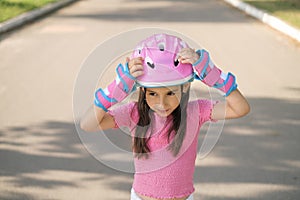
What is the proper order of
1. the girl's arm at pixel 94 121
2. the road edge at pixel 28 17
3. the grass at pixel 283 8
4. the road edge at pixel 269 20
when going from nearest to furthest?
the girl's arm at pixel 94 121, the road edge at pixel 269 20, the road edge at pixel 28 17, the grass at pixel 283 8

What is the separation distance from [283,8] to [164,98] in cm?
1245

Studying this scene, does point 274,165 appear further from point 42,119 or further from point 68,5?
point 68,5

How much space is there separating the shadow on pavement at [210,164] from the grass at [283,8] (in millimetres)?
6031

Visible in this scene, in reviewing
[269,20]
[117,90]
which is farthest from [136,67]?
[269,20]

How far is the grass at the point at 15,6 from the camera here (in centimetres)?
1338

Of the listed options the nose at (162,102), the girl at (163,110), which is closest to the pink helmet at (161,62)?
the girl at (163,110)

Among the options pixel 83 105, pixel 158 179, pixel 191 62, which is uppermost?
pixel 191 62

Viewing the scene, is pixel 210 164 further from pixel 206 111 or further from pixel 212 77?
pixel 212 77

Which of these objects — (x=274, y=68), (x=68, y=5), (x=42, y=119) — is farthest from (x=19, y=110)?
(x=68, y=5)

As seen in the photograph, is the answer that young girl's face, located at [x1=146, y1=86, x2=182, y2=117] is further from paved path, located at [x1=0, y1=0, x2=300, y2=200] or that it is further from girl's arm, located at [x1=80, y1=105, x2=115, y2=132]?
paved path, located at [x1=0, y1=0, x2=300, y2=200]

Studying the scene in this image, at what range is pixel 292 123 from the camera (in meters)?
5.89

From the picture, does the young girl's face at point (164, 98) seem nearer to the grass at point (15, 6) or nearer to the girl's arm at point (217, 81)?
the girl's arm at point (217, 81)

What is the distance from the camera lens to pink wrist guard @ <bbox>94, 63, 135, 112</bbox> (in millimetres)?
1933

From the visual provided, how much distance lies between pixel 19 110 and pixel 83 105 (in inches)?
176
